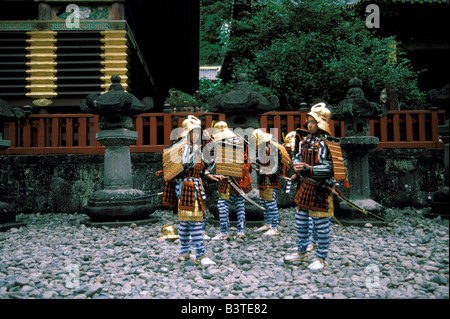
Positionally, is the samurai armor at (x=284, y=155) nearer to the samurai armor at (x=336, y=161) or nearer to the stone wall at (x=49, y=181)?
the samurai armor at (x=336, y=161)

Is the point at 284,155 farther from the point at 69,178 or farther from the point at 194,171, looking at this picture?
the point at 69,178

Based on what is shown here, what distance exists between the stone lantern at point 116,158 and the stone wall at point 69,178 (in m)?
1.48

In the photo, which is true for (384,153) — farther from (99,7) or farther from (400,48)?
(99,7)

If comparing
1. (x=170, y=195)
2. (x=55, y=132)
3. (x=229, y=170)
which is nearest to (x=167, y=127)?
(x=55, y=132)

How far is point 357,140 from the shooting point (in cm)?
603

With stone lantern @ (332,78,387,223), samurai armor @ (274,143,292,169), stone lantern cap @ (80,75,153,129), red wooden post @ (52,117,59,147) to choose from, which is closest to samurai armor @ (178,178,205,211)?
samurai armor @ (274,143,292,169)

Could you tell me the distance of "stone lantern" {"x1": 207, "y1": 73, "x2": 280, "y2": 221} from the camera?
5.95m

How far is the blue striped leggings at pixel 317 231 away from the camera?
3.52 m

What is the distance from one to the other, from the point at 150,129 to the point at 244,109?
108 inches

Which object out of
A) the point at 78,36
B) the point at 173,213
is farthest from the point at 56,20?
the point at 173,213

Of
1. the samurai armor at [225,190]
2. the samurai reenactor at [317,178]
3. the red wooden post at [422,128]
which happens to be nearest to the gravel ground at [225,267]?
the samurai reenactor at [317,178]

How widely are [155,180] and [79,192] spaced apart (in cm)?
173

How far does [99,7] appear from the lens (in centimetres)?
812

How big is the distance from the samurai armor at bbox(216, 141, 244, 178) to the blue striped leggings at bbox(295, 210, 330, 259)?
1.38m
